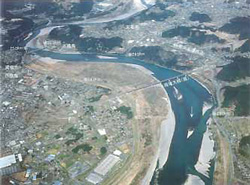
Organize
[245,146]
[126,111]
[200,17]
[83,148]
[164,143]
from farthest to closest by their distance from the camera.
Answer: [200,17], [126,111], [164,143], [83,148], [245,146]

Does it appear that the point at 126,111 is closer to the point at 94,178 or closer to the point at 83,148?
the point at 83,148

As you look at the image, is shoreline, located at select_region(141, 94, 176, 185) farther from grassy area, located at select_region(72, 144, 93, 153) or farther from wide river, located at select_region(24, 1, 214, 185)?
grassy area, located at select_region(72, 144, 93, 153)

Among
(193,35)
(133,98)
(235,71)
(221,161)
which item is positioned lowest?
(221,161)

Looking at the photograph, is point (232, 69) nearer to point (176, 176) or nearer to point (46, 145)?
point (176, 176)

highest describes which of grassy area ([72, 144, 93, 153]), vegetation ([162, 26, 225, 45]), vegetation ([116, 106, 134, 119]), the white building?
vegetation ([162, 26, 225, 45])

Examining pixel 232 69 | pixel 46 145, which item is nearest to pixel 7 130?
pixel 46 145

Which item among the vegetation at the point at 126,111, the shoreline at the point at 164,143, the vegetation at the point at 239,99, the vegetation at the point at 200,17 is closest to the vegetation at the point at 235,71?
the vegetation at the point at 239,99

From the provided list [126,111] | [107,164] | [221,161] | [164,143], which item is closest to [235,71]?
[126,111]

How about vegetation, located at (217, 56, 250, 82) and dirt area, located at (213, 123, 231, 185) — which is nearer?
dirt area, located at (213, 123, 231, 185)

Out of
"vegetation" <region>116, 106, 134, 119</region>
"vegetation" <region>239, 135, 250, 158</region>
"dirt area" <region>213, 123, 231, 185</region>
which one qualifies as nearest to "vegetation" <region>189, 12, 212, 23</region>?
"vegetation" <region>116, 106, 134, 119</region>
